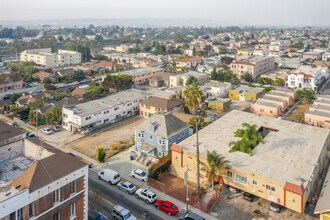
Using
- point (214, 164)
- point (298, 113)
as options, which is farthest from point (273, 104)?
point (214, 164)

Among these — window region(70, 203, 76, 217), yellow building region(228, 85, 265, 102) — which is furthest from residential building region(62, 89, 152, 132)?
window region(70, 203, 76, 217)

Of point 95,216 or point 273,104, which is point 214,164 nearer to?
point 95,216

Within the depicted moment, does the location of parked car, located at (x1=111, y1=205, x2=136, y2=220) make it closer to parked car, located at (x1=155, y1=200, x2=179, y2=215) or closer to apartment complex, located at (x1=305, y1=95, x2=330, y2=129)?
parked car, located at (x1=155, y1=200, x2=179, y2=215)

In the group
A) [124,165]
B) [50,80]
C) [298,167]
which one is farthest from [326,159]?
[50,80]

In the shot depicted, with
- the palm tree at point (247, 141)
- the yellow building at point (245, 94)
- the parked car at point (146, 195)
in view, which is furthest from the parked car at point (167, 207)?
the yellow building at point (245, 94)

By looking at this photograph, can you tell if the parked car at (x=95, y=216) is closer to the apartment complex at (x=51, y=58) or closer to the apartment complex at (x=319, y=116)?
the apartment complex at (x=319, y=116)
